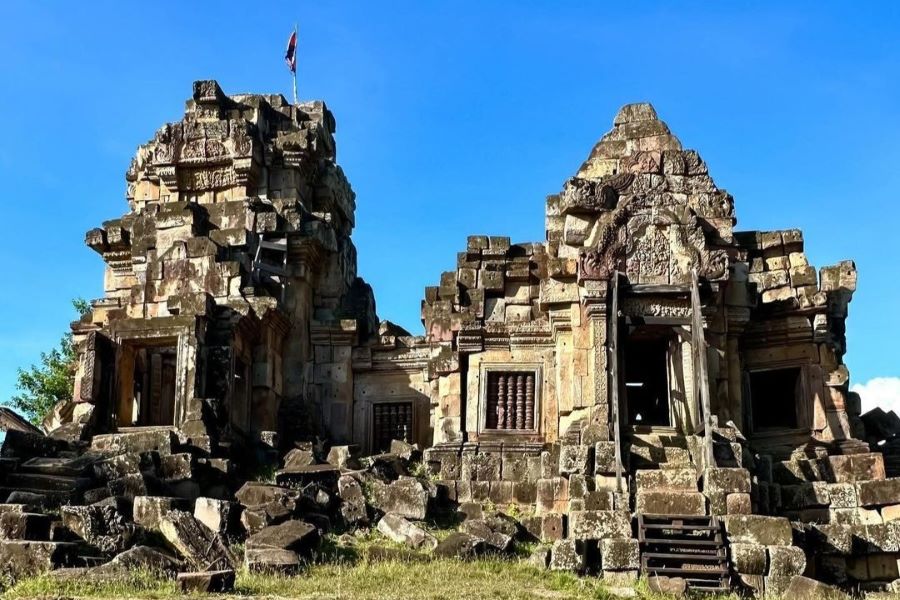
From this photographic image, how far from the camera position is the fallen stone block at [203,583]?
12766 millimetres

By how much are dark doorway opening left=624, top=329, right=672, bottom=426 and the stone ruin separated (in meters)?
0.09

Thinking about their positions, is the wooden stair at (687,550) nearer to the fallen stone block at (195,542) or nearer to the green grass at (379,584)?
the green grass at (379,584)

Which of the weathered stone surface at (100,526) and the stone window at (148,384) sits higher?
the stone window at (148,384)

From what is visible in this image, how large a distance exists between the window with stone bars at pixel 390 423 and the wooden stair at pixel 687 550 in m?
8.50

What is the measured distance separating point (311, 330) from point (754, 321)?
28.9ft

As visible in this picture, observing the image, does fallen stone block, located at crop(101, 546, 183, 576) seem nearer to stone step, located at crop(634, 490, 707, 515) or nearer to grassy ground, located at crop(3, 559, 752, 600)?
grassy ground, located at crop(3, 559, 752, 600)

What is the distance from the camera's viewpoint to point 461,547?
52.8 feet

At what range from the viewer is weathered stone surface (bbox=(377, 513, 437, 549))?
16766 mm

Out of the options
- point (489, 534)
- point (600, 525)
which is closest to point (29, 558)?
point (489, 534)

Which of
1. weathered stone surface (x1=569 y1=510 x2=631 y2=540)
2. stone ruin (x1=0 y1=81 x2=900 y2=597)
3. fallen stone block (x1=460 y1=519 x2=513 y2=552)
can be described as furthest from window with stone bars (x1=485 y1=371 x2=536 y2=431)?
weathered stone surface (x1=569 y1=510 x2=631 y2=540)

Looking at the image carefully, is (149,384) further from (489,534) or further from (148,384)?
(489,534)

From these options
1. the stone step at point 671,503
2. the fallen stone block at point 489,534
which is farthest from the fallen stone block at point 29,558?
the stone step at point 671,503

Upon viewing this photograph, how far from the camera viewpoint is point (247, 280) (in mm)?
23328

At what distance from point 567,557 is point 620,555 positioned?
2.23 ft
